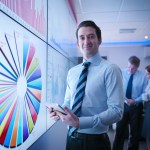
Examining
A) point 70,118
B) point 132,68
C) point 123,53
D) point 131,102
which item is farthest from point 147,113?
point 123,53

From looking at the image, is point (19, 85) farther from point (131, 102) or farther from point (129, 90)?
point (129, 90)

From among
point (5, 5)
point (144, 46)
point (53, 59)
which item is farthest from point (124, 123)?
point (144, 46)

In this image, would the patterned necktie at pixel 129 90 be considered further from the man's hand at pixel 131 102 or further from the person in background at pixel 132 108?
the man's hand at pixel 131 102

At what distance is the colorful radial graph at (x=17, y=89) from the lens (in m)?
0.91

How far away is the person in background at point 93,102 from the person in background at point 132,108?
1.67 metres

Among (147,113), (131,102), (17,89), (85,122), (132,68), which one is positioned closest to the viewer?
(17,89)

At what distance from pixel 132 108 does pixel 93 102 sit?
5.89 ft

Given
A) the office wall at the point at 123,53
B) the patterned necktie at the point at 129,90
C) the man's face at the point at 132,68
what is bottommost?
the patterned necktie at the point at 129,90

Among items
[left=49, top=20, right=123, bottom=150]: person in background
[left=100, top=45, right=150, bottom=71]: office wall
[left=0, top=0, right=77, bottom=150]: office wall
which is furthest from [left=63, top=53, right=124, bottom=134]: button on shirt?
[left=100, top=45, right=150, bottom=71]: office wall

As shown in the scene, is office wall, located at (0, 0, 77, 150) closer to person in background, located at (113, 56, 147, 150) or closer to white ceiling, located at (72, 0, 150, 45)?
white ceiling, located at (72, 0, 150, 45)

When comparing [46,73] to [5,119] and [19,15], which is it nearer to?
[19,15]

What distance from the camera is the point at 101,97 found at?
130cm

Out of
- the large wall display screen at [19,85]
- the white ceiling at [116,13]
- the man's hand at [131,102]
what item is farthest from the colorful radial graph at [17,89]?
the white ceiling at [116,13]

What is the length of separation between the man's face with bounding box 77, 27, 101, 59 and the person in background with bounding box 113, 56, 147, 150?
5.48ft
